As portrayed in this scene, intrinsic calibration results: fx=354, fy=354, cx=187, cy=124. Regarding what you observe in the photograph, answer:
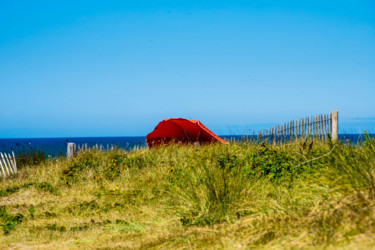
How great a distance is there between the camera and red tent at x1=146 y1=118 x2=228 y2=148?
40.8ft

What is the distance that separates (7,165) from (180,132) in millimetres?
6005

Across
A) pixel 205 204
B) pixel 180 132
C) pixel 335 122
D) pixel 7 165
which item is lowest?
pixel 7 165

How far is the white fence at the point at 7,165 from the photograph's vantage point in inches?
442

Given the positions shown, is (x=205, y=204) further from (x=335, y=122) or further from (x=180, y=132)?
(x=335, y=122)

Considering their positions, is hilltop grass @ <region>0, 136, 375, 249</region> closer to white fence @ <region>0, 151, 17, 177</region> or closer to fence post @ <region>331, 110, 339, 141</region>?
white fence @ <region>0, 151, 17, 177</region>

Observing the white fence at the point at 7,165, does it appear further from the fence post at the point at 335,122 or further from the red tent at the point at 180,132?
the fence post at the point at 335,122

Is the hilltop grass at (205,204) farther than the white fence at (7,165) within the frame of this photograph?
No

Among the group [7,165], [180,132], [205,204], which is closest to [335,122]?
[180,132]

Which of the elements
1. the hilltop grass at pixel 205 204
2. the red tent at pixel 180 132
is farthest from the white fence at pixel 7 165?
the red tent at pixel 180 132

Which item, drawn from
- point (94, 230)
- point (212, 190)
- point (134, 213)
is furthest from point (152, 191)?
point (212, 190)

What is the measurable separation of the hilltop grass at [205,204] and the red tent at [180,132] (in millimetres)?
2967

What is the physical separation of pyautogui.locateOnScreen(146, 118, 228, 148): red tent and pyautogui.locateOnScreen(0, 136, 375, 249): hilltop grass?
297 centimetres

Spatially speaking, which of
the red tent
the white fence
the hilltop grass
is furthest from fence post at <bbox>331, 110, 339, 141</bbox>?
the white fence

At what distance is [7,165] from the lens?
11.6 meters
